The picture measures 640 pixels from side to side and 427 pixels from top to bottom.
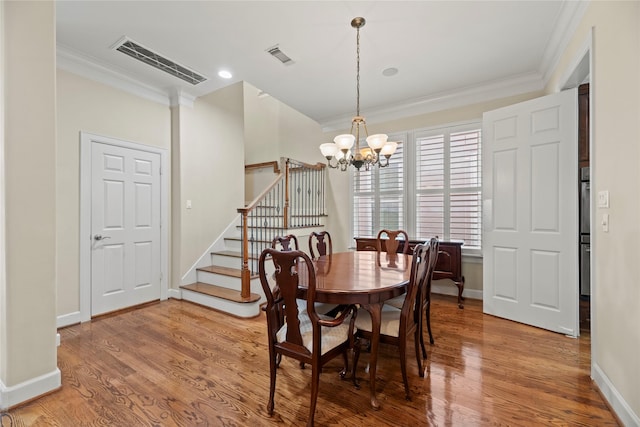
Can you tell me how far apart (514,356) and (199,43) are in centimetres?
406

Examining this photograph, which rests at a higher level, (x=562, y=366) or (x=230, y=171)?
(x=230, y=171)

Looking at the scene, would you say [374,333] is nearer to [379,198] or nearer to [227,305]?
[227,305]

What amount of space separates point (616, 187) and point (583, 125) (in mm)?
1449

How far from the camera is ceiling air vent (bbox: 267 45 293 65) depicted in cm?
304

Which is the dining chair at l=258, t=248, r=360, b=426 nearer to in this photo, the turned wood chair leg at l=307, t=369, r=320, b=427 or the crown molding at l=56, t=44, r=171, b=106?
the turned wood chair leg at l=307, t=369, r=320, b=427

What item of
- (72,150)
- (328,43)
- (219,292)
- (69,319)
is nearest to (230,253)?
(219,292)

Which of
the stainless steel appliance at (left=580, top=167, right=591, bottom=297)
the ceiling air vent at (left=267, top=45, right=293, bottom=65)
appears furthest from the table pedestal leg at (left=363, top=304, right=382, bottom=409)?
the ceiling air vent at (left=267, top=45, right=293, bottom=65)

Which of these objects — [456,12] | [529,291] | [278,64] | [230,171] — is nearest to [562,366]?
[529,291]

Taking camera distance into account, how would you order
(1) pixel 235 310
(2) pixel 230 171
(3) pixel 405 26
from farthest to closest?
(2) pixel 230 171 < (1) pixel 235 310 < (3) pixel 405 26

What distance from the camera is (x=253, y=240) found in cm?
443

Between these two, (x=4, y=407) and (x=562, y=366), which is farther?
(x=562, y=366)

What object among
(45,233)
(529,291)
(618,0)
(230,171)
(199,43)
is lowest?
(529,291)

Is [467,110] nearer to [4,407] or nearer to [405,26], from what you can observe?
[405,26]

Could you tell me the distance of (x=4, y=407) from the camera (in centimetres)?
187
